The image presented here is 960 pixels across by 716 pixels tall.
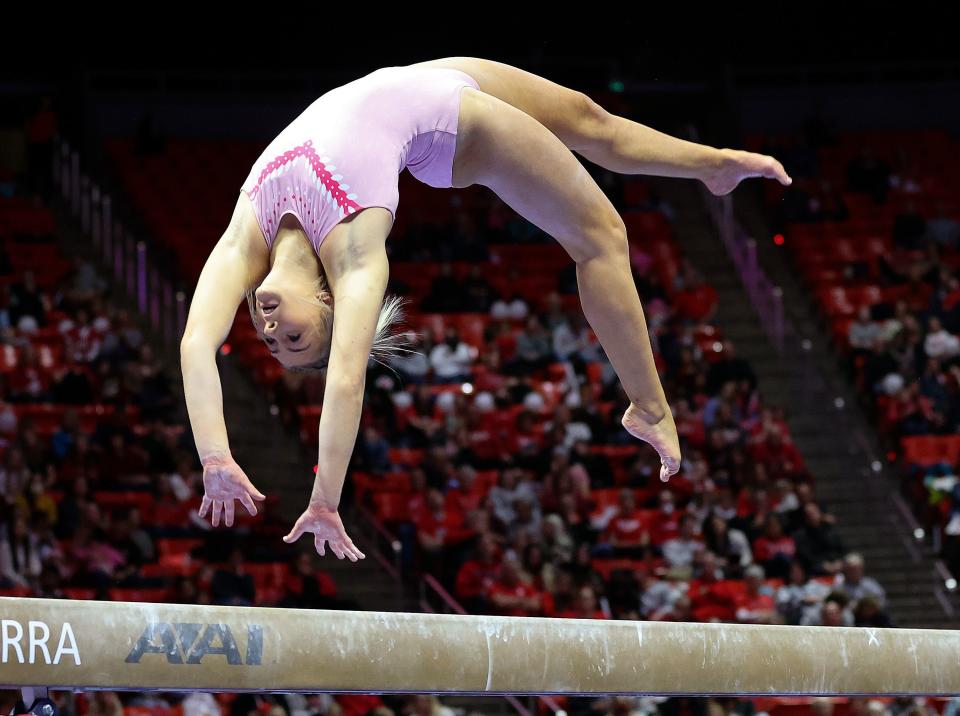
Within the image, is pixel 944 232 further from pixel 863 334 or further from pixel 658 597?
pixel 658 597

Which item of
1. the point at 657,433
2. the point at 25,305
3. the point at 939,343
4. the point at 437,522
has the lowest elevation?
the point at 437,522

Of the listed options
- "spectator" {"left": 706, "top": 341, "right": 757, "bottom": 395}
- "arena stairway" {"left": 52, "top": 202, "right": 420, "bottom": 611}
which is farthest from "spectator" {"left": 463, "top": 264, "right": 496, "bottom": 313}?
"spectator" {"left": 706, "top": 341, "right": 757, "bottom": 395}

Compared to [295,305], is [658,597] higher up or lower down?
lower down

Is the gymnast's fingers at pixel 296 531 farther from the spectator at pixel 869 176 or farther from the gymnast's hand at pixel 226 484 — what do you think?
the spectator at pixel 869 176

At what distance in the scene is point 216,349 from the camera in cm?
512

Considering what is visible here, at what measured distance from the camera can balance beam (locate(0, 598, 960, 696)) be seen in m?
4.29

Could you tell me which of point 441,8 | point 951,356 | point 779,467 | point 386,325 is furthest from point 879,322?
point 386,325

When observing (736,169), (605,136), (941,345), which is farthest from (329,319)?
(941,345)

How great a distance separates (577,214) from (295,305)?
1.36m

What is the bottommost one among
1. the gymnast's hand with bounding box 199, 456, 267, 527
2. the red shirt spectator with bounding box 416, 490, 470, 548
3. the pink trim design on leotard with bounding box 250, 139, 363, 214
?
the red shirt spectator with bounding box 416, 490, 470, 548

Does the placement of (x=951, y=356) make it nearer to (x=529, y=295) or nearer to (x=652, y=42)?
(x=529, y=295)

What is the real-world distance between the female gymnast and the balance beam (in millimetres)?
368

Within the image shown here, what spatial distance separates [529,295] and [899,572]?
228 inches

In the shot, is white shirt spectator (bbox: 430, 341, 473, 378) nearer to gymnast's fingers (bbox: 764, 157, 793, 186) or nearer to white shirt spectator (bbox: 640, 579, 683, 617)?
white shirt spectator (bbox: 640, 579, 683, 617)
